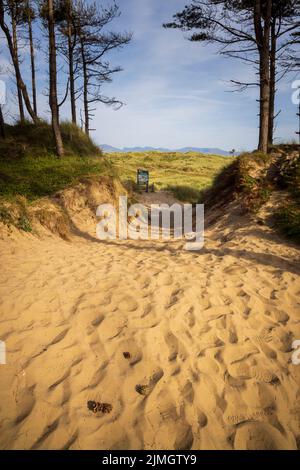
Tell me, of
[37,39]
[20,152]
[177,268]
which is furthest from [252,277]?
[37,39]

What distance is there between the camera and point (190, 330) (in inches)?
145

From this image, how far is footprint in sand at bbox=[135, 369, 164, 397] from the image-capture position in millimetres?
2815

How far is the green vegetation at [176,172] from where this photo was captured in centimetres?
1762

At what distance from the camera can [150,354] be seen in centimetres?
327

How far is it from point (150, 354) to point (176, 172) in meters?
24.8

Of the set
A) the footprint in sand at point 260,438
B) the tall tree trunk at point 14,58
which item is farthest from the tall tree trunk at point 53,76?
the footprint in sand at point 260,438

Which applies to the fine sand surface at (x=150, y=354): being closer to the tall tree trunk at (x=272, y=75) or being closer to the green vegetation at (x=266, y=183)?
the green vegetation at (x=266, y=183)

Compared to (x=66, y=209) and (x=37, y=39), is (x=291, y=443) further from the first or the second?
(x=37, y=39)

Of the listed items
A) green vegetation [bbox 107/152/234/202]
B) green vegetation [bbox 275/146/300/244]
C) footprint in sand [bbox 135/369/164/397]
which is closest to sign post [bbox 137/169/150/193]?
green vegetation [bbox 107/152/234/202]

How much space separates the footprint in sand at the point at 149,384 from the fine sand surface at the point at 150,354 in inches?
0.5

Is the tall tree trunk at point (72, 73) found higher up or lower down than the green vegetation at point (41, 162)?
higher up

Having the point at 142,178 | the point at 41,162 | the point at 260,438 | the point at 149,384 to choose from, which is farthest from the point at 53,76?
the point at 260,438

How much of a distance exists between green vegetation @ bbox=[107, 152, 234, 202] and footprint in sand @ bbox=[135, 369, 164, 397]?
11.4 meters

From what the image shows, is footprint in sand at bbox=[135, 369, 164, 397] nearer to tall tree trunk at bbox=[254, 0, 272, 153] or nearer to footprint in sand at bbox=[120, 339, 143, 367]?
footprint in sand at bbox=[120, 339, 143, 367]
